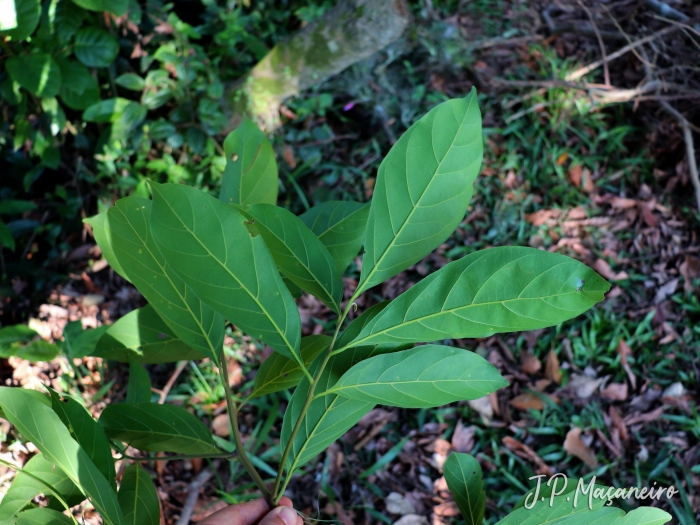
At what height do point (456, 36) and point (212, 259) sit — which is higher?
point (212, 259)

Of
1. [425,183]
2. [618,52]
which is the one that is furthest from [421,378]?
[618,52]

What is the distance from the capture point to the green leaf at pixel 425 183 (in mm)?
623

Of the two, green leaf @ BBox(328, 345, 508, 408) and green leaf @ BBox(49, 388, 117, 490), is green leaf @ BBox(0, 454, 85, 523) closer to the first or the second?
green leaf @ BBox(49, 388, 117, 490)

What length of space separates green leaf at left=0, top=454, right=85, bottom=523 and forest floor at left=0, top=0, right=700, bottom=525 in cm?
121

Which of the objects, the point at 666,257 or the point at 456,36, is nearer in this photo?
the point at 666,257

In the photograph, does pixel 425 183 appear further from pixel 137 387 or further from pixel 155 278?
pixel 137 387

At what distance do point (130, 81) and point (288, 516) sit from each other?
7.05ft

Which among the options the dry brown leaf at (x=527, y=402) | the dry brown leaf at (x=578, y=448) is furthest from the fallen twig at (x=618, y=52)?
the dry brown leaf at (x=578, y=448)

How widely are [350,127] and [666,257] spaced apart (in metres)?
1.83

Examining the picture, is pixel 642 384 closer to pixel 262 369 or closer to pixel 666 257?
pixel 666 257

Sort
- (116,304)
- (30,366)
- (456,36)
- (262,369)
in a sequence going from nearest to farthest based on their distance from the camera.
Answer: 1. (262,369)
2. (30,366)
3. (116,304)
4. (456,36)

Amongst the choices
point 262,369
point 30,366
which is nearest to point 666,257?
point 262,369

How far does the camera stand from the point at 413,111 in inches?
113

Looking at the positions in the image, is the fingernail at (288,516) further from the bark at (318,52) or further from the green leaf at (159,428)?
the bark at (318,52)
